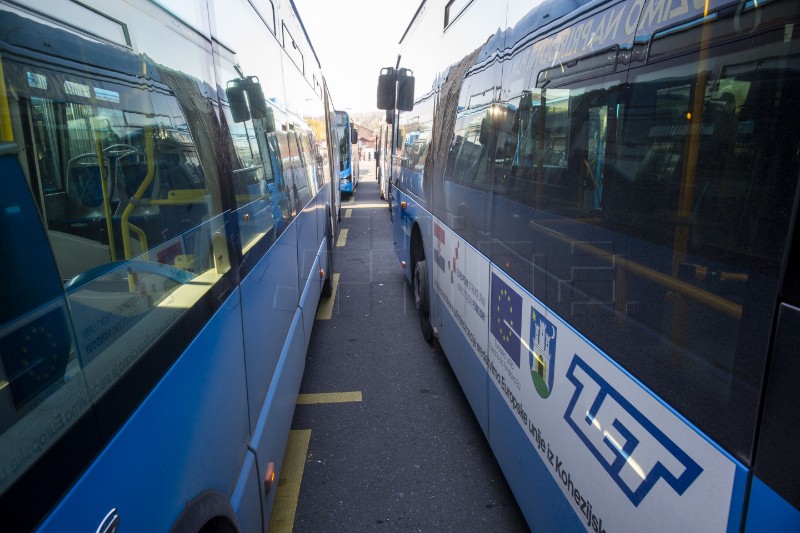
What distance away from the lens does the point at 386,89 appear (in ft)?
22.8

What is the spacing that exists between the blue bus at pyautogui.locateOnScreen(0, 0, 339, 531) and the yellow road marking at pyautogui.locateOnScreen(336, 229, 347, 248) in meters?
8.38

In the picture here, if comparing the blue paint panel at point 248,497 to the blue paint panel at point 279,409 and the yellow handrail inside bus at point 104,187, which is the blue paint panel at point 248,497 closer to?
the blue paint panel at point 279,409

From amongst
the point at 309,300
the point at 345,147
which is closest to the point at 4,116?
the point at 309,300

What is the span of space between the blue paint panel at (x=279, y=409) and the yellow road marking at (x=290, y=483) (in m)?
0.32

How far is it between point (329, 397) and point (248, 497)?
→ 89.1 inches

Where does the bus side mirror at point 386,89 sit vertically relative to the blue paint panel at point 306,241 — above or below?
above

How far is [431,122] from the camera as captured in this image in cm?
483

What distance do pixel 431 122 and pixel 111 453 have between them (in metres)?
4.23

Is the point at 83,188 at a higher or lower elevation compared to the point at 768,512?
higher

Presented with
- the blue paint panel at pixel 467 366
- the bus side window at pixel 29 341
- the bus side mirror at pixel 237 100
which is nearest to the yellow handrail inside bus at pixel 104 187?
the bus side window at pixel 29 341

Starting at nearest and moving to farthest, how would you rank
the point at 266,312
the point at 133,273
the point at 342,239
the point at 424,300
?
the point at 133,273, the point at 266,312, the point at 424,300, the point at 342,239

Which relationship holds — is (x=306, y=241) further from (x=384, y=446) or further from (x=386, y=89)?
(x=386, y=89)

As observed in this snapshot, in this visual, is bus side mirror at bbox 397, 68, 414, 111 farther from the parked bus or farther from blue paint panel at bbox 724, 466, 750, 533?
blue paint panel at bbox 724, 466, 750, 533

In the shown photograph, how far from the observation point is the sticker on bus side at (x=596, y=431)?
126 centimetres
